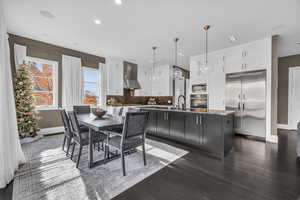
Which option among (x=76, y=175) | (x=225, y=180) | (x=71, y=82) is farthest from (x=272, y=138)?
(x=71, y=82)

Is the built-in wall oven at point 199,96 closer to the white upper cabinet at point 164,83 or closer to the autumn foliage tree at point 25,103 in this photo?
the white upper cabinet at point 164,83

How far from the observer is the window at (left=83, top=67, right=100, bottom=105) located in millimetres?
5128

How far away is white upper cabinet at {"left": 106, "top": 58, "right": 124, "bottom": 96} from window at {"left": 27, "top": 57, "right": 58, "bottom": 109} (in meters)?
1.88

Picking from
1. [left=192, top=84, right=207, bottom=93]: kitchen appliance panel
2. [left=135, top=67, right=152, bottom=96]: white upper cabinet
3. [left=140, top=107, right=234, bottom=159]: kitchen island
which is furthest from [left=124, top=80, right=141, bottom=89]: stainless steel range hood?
[left=140, top=107, right=234, bottom=159]: kitchen island

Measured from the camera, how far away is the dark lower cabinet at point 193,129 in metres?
2.88

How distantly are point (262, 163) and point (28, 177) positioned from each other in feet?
13.0

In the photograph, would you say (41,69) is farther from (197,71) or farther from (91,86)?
(197,71)

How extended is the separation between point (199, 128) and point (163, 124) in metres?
1.03

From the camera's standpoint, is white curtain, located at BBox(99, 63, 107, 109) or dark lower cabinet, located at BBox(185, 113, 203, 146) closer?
dark lower cabinet, located at BBox(185, 113, 203, 146)

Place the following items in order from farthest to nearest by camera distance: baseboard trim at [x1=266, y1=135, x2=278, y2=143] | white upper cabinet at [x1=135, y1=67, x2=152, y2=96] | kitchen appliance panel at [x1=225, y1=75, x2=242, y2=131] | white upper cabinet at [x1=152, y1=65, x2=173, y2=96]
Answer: white upper cabinet at [x1=135, y1=67, x2=152, y2=96]
white upper cabinet at [x1=152, y1=65, x2=173, y2=96]
kitchen appliance panel at [x1=225, y1=75, x2=242, y2=131]
baseboard trim at [x1=266, y1=135, x2=278, y2=143]

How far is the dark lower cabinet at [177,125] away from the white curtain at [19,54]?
4544mm

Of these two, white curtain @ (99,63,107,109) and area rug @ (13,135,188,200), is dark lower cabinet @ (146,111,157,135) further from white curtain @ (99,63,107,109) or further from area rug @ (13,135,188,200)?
white curtain @ (99,63,107,109)

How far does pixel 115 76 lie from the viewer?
5.77 meters

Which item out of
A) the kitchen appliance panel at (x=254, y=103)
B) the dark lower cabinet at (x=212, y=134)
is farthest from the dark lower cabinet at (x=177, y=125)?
the kitchen appliance panel at (x=254, y=103)
